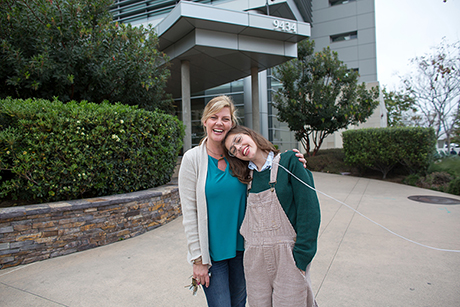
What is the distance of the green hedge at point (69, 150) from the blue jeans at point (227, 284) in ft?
10.3

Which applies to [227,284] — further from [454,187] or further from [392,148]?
[392,148]

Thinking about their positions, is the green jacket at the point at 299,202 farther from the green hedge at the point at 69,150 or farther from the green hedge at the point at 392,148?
the green hedge at the point at 392,148

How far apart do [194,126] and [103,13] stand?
39.0 feet

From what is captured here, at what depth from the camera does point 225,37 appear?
10.7m

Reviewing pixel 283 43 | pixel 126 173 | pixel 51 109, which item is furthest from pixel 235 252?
pixel 283 43

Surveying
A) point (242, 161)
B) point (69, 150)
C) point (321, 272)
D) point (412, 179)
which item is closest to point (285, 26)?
point (412, 179)

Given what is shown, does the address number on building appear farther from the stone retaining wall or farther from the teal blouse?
the teal blouse

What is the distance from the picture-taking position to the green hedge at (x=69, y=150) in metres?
3.77

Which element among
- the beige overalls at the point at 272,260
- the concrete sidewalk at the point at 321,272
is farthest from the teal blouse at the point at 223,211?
the concrete sidewalk at the point at 321,272

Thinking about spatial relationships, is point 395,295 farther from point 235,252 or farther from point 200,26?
point 200,26

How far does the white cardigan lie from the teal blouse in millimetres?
44

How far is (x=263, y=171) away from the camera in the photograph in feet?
5.22

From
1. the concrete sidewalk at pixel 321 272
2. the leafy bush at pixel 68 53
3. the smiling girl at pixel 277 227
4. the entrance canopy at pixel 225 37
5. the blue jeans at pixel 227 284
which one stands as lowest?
the concrete sidewalk at pixel 321 272

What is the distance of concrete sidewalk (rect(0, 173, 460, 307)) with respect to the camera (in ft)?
8.49
